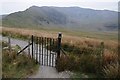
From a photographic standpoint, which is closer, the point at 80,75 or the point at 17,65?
the point at 80,75

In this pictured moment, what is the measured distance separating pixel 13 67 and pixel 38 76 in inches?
49.4

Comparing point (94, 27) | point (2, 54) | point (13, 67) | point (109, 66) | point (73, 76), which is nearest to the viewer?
point (109, 66)

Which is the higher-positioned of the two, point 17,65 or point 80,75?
point 17,65

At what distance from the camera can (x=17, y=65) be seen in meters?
11.6

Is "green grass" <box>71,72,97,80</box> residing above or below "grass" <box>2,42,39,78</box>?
below

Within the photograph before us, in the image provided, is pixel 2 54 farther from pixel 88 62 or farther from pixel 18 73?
pixel 88 62

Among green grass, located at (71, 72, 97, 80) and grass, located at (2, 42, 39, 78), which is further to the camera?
grass, located at (2, 42, 39, 78)

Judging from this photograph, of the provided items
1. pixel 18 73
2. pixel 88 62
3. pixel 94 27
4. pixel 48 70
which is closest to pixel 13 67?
pixel 18 73

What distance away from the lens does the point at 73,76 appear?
34.4 ft

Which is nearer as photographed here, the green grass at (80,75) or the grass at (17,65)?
the green grass at (80,75)

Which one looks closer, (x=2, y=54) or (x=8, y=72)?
(x=8, y=72)

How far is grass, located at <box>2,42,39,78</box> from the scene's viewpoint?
415 inches

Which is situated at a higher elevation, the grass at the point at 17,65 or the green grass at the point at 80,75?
the grass at the point at 17,65

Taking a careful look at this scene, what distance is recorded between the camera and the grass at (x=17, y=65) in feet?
34.6
